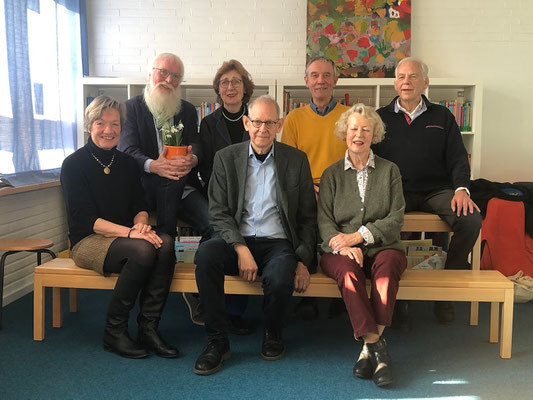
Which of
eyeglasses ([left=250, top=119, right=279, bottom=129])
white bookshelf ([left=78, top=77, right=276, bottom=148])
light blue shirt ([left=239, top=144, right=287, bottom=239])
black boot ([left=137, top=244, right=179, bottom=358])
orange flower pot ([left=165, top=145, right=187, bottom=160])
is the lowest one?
black boot ([left=137, top=244, right=179, bottom=358])

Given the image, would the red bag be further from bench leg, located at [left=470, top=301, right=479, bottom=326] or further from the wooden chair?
the wooden chair

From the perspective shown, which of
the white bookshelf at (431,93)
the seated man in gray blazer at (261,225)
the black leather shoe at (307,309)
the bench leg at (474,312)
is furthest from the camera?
the white bookshelf at (431,93)

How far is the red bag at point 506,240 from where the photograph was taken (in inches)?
164

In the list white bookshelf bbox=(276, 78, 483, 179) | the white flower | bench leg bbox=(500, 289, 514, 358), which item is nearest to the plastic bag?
bench leg bbox=(500, 289, 514, 358)

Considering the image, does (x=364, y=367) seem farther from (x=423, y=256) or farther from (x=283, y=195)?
(x=423, y=256)

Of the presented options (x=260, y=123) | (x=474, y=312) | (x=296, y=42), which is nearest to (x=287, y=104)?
(x=296, y=42)

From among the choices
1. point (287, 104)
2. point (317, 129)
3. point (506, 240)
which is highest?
point (287, 104)

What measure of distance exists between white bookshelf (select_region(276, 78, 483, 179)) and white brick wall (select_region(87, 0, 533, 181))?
0.65 feet

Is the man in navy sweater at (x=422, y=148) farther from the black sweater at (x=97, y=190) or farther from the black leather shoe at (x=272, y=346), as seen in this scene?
the black sweater at (x=97, y=190)

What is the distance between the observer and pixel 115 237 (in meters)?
2.83

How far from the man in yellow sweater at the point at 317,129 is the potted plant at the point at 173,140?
2.31ft

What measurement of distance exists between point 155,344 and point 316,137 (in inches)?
63.4

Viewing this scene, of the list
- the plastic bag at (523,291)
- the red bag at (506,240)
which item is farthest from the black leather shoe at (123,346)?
the red bag at (506,240)

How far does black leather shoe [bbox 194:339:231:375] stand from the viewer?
253 centimetres
